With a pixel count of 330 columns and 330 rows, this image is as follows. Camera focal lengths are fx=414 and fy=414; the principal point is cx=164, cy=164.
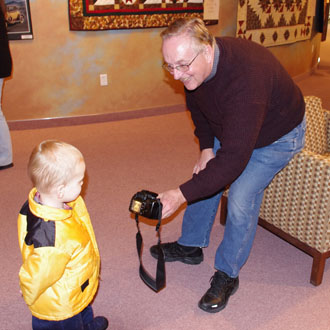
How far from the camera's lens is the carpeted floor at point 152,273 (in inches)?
76.5

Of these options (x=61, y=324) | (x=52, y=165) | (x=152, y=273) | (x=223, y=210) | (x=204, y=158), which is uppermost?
(x=52, y=165)

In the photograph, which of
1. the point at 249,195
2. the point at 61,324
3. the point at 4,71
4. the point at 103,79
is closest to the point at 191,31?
the point at 249,195

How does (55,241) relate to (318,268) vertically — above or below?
above

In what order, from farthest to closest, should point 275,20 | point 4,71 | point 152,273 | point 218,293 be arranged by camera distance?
point 275,20, point 4,71, point 152,273, point 218,293

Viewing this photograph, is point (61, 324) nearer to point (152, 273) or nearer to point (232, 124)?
point (152, 273)

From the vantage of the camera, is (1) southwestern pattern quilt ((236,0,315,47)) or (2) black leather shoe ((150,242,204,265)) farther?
(1) southwestern pattern quilt ((236,0,315,47))

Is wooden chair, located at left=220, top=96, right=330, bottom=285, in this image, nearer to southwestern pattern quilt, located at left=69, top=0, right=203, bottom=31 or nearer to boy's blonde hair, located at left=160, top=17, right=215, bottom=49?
boy's blonde hair, located at left=160, top=17, right=215, bottom=49

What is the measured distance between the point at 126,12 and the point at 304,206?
10.6 feet

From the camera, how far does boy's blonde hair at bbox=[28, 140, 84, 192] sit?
1.35m

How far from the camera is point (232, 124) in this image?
1.63 meters

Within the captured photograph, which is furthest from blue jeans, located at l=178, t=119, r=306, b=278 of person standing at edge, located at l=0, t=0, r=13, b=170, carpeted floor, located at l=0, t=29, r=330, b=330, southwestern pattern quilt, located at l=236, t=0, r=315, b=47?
southwestern pattern quilt, located at l=236, t=0, r=315, b=47

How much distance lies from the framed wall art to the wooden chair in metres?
3.09

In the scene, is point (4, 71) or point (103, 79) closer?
point (4, 71)

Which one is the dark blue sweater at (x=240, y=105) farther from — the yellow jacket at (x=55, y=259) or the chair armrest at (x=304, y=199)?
the yellow jacket at (x=55, y=259)
